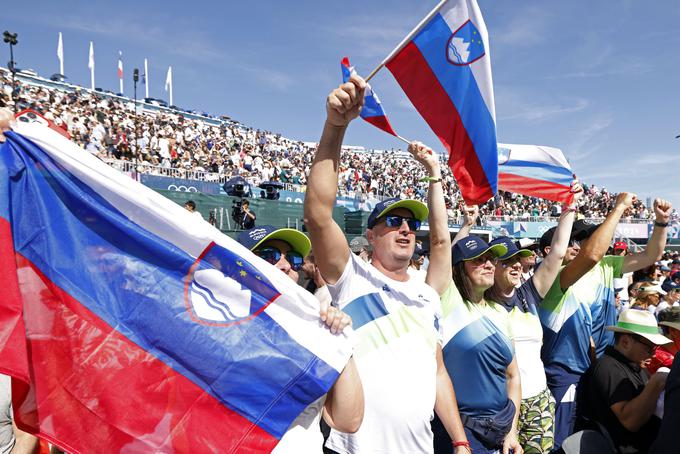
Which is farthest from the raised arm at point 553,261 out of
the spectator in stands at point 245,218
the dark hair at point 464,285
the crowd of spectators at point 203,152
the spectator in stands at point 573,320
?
the spectator in stands at point 245,218

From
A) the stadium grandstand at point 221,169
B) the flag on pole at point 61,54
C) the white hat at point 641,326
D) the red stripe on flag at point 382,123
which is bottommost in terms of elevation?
the white hat at point 641,326

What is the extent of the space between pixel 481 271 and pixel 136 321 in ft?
7.63

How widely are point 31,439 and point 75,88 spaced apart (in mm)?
34465

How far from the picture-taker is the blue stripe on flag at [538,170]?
4.88 meters

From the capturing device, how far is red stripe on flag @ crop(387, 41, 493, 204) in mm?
3357

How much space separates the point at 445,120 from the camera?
3621mm

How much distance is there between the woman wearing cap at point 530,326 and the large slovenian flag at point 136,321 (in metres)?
2.18

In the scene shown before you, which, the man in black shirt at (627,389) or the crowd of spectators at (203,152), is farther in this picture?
the crowd of spectators at (203,152)

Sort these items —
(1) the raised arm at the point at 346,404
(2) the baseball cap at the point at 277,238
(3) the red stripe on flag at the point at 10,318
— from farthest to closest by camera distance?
(2) the baseball cap at the point at 277,238
(1) the raised arm at the point at 346,404
(3) the red stripe on flag at the point at 10,318

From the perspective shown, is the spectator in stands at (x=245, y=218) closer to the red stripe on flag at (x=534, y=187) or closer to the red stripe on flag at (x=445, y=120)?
the red stripe on flag at (x=534, y=187)

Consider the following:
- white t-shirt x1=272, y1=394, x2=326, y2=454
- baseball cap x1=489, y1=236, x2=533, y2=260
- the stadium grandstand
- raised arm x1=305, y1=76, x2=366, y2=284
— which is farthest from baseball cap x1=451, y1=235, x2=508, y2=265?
the stadium grandstand

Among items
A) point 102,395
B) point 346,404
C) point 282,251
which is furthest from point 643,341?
point 102,395

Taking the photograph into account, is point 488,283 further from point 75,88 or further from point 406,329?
point 75,88

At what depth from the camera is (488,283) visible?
10.8 feet
